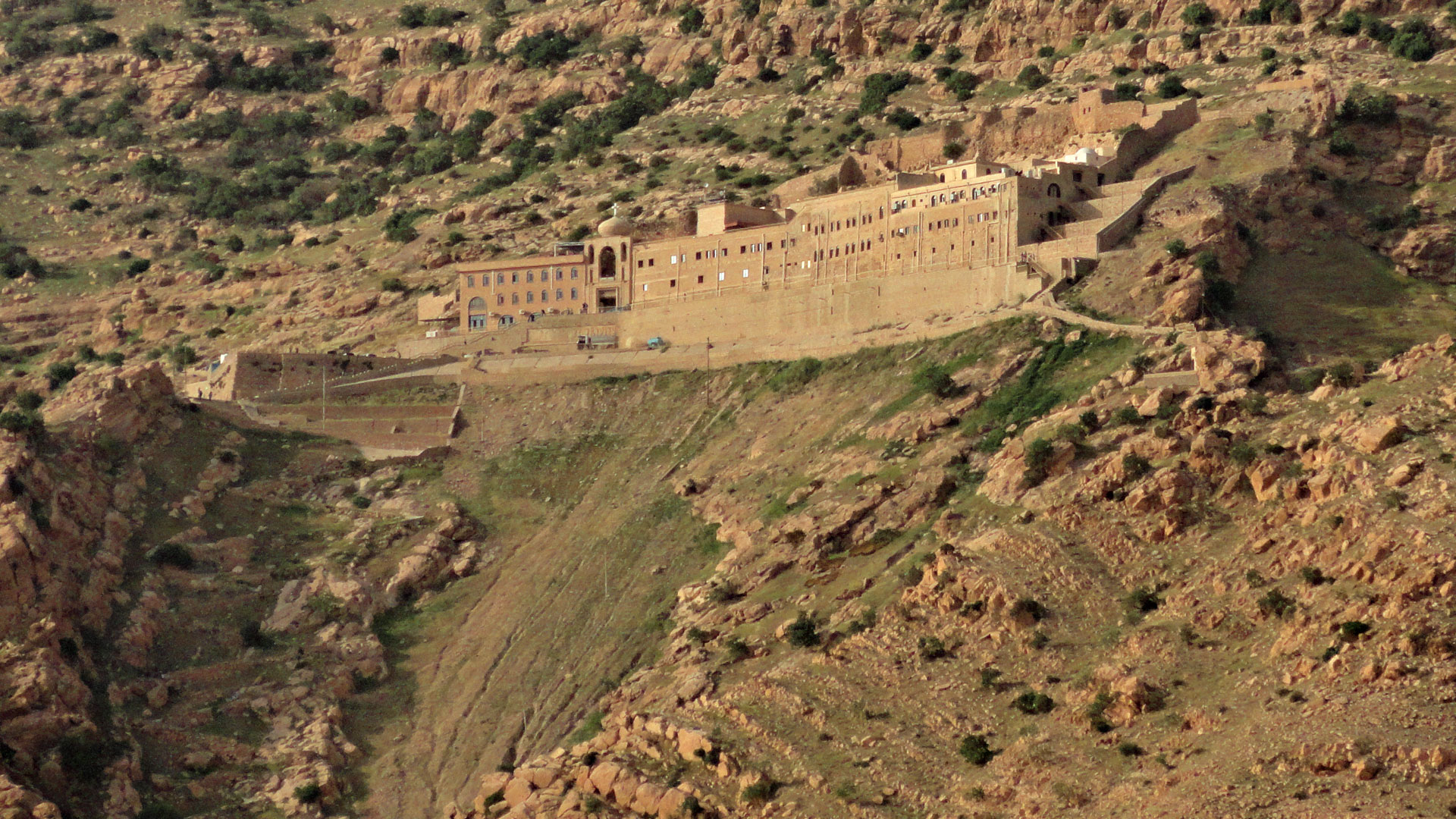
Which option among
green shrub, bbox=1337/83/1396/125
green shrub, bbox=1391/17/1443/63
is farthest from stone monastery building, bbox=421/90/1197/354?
green shrub, bbox=1391/17/1443/63

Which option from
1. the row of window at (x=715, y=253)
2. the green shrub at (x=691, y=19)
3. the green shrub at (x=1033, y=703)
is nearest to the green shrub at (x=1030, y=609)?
the green shrub at (x=1033, y=703)

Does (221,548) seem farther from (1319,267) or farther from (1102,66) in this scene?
(1102,66)

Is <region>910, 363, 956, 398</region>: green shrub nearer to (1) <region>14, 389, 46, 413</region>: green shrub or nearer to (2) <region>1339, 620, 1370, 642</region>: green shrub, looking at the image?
(2) <region>1339, 620, 1370, 642</region>: green shrub

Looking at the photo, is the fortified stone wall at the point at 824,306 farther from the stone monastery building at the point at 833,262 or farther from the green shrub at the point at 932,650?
the green shrub at the point at 932,650

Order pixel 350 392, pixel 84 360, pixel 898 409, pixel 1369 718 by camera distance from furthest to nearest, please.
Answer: pixel 84 360, pixel 350 392, pixel 898 409, pixel 1369 718

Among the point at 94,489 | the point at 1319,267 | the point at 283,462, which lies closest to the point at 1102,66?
the point at 1319,267

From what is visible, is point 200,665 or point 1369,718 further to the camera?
point 200,665
